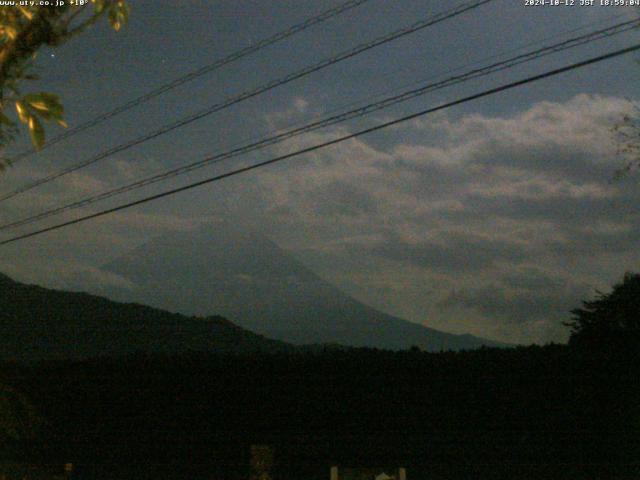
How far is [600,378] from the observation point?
14.0m

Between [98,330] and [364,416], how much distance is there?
956 inches

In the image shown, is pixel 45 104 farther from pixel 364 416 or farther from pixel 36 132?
pixel 364 416

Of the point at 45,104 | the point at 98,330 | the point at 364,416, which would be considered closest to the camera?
the point at 45,104

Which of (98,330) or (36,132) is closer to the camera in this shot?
(36,132)

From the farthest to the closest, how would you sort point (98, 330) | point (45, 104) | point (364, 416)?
point (98, 330) < point (364, 416) < point (45, 104)

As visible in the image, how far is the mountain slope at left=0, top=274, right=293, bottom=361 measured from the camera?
34.7m

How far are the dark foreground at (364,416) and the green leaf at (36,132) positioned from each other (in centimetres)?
1177

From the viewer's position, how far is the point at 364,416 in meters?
14.8

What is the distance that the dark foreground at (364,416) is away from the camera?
13.8m

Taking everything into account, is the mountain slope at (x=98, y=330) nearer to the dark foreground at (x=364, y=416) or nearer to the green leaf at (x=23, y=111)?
the dark foreground at (x=364, y=416)

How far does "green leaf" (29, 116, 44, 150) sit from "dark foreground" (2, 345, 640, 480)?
38.6 feet

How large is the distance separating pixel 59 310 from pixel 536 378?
29.7 meters

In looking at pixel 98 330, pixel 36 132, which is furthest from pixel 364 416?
pixel 98 330

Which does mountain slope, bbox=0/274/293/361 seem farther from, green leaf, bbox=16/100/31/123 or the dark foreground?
green leaf, bbox=16/100/31/123
